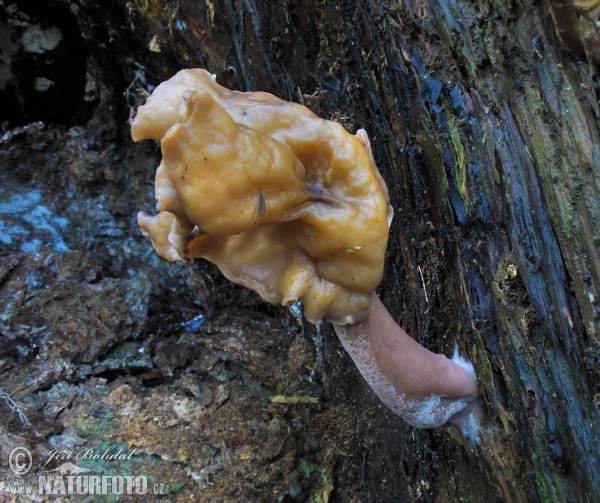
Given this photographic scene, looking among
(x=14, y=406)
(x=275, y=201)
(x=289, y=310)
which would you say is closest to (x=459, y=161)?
(x=275, y=201)

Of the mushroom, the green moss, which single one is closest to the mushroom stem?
the mushroom

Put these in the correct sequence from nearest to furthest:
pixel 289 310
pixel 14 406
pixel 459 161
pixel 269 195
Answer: pixel 269 195
pixel 459 161
pixel 14 406
pixel 289 310

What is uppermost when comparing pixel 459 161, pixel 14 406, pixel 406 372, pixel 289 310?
pixel 459 161

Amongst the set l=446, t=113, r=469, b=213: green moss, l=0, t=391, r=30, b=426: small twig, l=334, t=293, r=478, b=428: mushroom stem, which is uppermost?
l=446, t=113, r=469, b=213: green moss

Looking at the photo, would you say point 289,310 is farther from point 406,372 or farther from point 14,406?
point 14,406

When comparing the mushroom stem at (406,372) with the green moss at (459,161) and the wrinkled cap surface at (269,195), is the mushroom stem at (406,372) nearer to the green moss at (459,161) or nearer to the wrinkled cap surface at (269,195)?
the wrinkled cap surface at (269,195)

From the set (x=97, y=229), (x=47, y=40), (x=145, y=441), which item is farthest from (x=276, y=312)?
(x=47, y=40)

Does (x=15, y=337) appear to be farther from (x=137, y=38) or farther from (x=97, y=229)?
(x=137, y=38)

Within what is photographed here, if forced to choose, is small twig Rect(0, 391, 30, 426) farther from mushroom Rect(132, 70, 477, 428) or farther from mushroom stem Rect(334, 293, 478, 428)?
mushroom stem Rect(334, 293, 478, 428)
